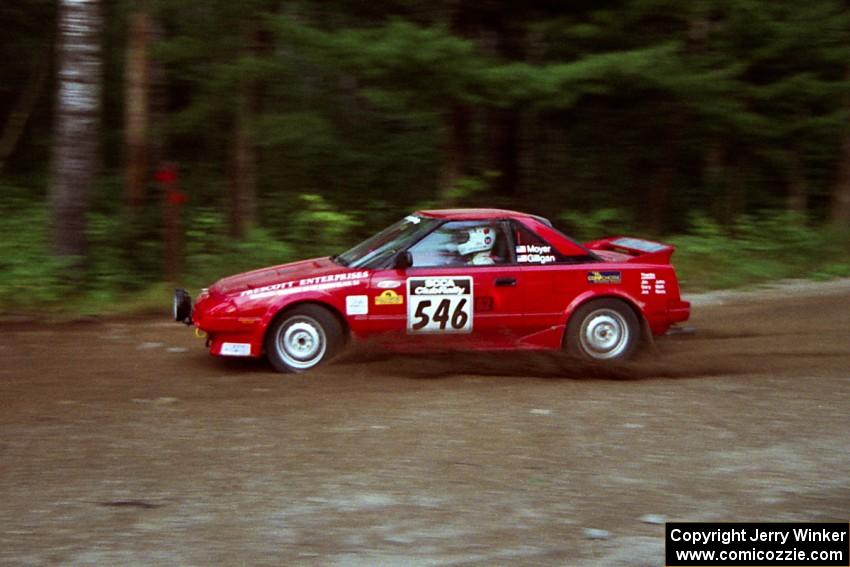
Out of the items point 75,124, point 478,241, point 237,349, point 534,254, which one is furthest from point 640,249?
point 75,124

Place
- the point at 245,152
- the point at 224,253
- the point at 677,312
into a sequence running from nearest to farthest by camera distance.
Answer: the point at 677,312, the point at 224,253, the point at 245,152

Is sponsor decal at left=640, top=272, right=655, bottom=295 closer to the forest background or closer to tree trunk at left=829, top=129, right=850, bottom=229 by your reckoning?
the forest background

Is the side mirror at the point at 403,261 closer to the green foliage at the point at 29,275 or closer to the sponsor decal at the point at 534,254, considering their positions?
the sponsor decal at the point at 534,254

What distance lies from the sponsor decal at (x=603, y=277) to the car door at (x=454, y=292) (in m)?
0.71

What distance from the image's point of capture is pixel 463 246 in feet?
31.2

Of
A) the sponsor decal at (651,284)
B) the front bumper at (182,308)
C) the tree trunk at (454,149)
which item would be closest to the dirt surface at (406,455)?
the front bumper at (182,308)

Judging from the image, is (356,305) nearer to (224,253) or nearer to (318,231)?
(224,253)

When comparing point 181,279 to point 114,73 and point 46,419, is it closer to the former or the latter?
point 46,419

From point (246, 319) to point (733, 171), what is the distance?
571 inches

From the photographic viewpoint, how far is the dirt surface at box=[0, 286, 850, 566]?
510 centimetres

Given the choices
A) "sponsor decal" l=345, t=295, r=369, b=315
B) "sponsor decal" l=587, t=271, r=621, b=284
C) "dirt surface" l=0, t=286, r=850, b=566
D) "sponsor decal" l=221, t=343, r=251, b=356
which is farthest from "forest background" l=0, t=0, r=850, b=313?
"sponsor decal" l=587, t=271, r=621, b=284

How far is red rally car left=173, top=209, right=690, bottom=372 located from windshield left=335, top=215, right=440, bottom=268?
2 centimetres

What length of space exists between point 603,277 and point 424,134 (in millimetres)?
12150

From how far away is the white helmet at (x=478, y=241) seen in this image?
9.52 metres
